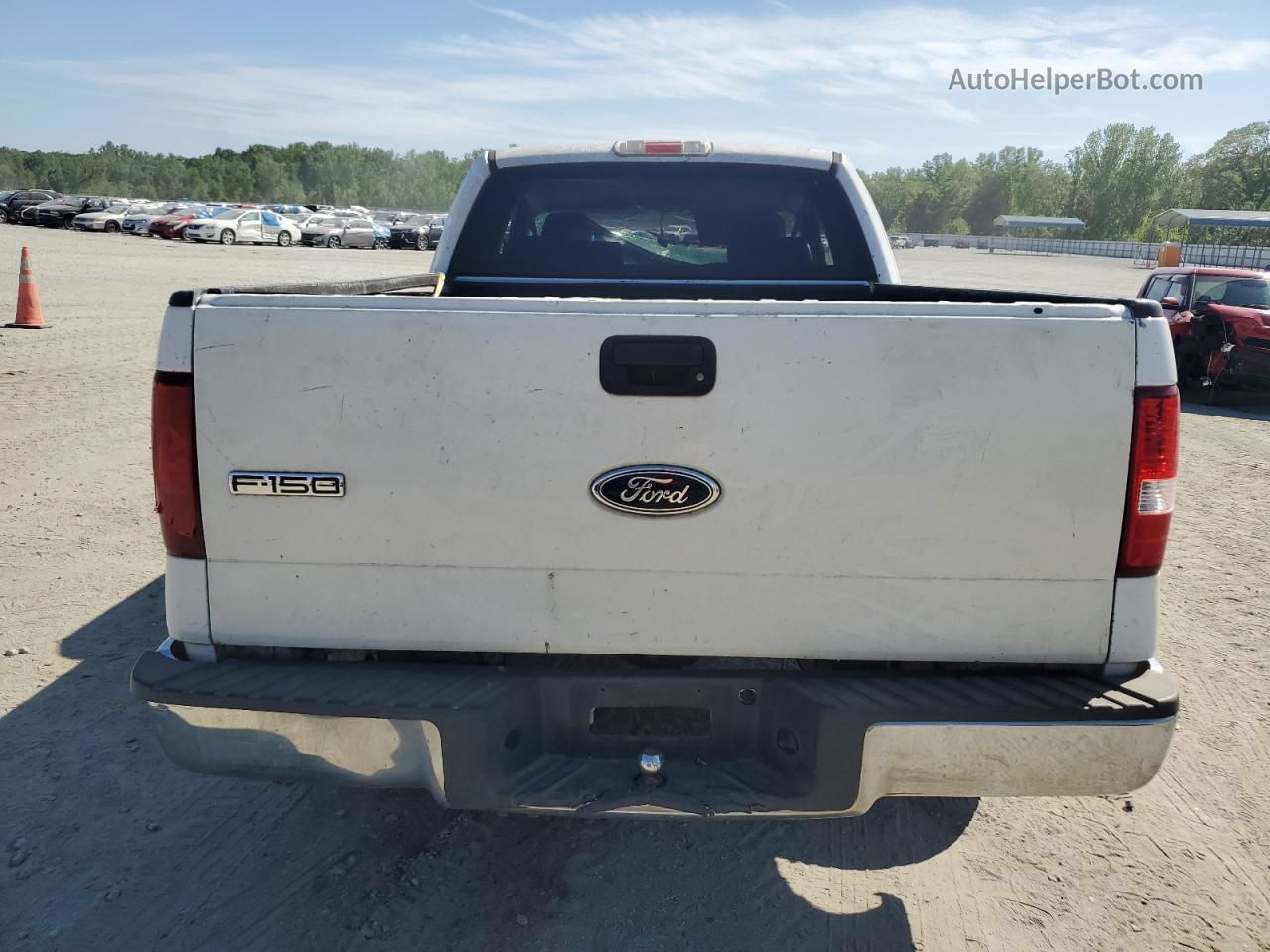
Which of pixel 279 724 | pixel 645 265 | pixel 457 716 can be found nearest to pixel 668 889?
pixel 457 716

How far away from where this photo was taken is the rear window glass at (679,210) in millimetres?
Answer: 4293

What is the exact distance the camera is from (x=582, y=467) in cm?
216

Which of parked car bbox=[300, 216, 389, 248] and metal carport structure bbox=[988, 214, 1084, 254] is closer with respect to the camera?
parked car bbox=[300, 216, 389, 248]

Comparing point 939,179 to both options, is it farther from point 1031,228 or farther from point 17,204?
point 17,204

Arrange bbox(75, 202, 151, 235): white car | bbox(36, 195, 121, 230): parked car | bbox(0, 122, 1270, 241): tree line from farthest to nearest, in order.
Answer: bbox(0, 122, 1270, 241): tree line → bbox(36, 195, 121, 230): parked car → bbox(75, 202, 151, 235): white car

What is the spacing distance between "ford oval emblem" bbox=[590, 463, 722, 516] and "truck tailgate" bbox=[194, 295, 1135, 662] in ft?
0.08

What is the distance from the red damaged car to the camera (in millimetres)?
11688

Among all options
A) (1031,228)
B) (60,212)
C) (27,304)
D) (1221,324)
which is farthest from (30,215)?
(1031,228)

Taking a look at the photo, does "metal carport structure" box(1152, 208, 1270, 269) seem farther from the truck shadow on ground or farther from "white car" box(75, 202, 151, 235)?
the truck shadow on ground

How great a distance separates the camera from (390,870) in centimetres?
288

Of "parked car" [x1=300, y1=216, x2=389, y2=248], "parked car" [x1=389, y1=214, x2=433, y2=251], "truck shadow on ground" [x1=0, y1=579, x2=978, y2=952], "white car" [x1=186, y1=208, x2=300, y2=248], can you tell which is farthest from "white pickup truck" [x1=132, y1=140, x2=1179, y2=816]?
"parked car" [x1=389, y1=214, x2=433, y2=251]

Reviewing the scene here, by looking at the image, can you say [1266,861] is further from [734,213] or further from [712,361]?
[734,213]

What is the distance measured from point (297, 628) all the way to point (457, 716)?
46cm

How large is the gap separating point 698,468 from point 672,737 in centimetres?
69
